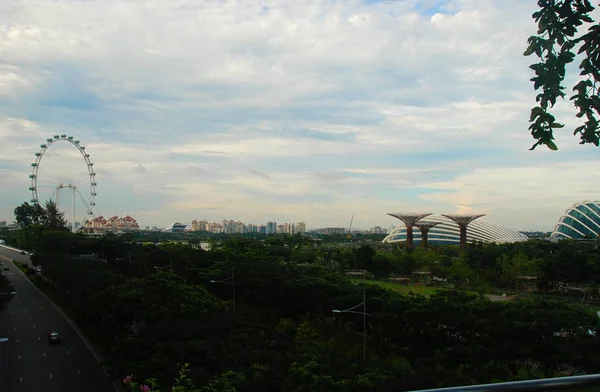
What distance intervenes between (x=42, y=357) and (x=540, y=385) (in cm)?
2814

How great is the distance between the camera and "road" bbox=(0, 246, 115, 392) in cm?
2117

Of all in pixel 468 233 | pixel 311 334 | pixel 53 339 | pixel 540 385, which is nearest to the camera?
pixel 540 385

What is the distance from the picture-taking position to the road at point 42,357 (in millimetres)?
21172

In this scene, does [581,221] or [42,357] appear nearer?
[42,357]

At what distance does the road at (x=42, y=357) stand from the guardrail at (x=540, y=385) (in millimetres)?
21225

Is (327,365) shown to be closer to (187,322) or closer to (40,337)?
(187,322)

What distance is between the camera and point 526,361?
826 inches

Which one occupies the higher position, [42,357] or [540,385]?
[540,385]

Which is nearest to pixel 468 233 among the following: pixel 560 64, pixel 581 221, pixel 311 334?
pixel 581 221

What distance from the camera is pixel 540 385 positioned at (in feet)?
8.38

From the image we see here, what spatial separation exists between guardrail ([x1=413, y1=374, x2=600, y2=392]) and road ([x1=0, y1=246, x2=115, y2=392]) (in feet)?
69.6

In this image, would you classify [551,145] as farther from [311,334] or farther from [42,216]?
[42,216]

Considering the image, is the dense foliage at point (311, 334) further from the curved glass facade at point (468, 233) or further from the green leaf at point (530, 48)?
the curved glass facade at point (468, 233)

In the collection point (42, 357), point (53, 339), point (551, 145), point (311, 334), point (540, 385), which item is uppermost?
point (551, 145)
